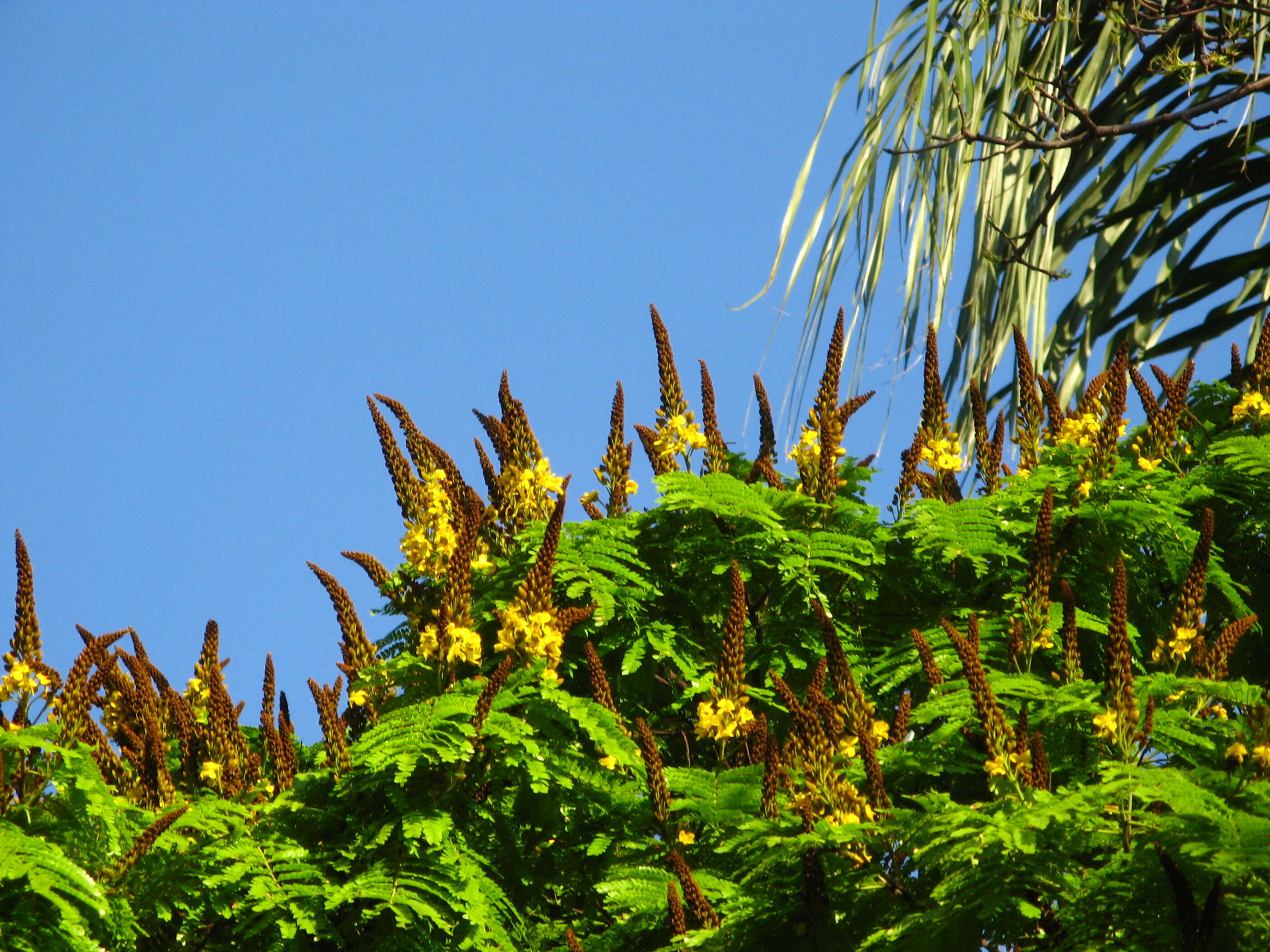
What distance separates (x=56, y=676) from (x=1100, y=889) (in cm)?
298

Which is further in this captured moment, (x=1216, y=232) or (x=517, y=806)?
(x=1216, y=232)

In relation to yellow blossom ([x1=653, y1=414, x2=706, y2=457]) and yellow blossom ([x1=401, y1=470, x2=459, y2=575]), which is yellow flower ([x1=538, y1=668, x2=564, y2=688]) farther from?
yellow blossom ([x1=653, y1=414, x2=706, y2=457])

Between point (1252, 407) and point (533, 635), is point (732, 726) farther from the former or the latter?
point (1252, 407)

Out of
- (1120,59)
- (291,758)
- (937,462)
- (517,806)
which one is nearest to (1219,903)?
(517,806)

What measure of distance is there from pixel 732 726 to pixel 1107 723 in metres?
1.02

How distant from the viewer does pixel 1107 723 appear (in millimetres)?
2943

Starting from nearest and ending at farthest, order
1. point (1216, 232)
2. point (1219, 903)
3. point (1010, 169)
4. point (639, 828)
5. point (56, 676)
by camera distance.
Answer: point (1219, 903) → point (639, 828) → point (56, 676) → point (1010, 169) → point (1216, 232)

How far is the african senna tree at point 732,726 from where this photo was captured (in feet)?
9.35

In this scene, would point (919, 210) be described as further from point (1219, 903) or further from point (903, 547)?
point (1219, 903)

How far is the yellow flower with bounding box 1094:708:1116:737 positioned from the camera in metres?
2.94

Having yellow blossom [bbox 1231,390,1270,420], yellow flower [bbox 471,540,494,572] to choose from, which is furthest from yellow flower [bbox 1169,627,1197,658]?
yellow flower [bbox 471,540,494,572]

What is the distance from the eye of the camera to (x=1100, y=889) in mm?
2617

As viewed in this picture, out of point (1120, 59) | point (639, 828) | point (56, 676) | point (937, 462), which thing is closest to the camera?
point (639, 828)

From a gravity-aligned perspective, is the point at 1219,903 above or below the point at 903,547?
below
